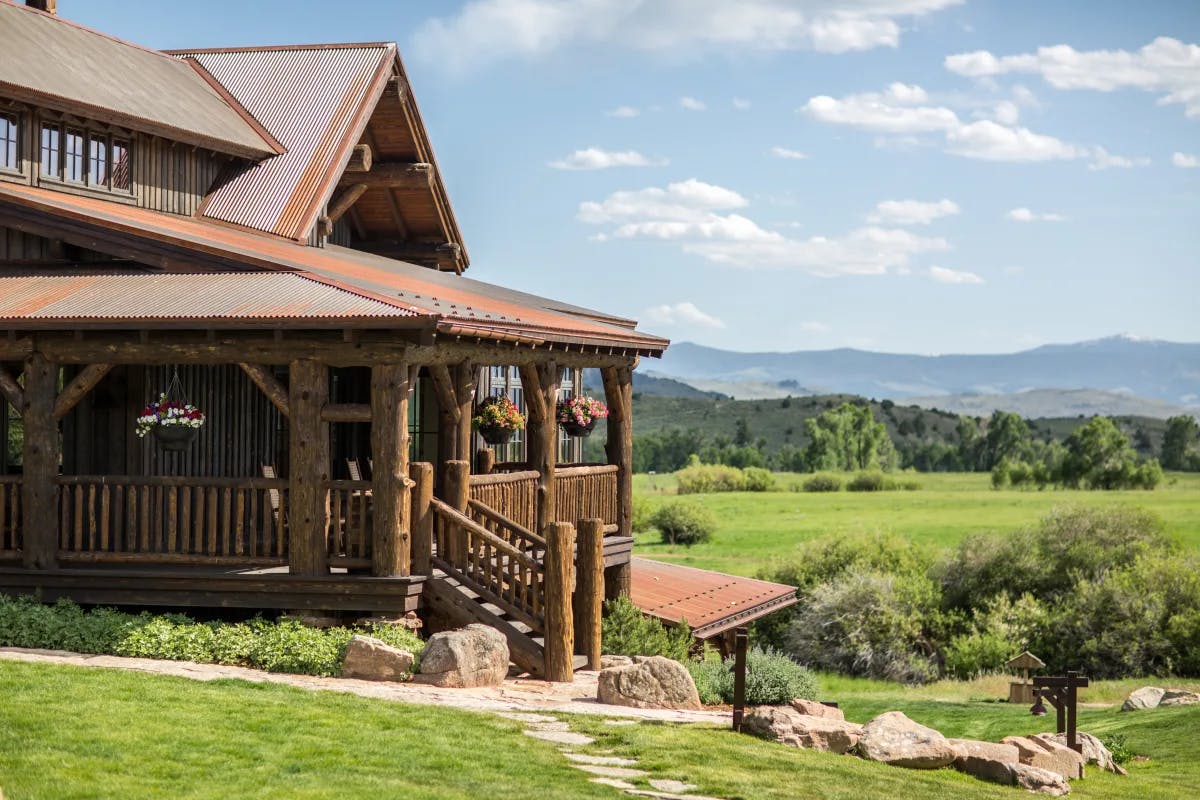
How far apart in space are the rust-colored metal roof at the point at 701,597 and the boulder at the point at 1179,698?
260 inches

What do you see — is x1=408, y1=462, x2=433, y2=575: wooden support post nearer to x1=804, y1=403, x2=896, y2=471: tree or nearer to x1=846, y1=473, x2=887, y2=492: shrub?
x1=846, y1=473, x2=887, y2=492: shrub

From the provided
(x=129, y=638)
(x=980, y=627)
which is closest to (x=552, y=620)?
(x=129, y=638)

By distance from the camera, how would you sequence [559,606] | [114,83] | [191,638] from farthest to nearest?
1. [114,83]
2. [559,606]
3. [191,638]

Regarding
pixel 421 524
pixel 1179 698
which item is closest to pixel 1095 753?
pixel 421 524

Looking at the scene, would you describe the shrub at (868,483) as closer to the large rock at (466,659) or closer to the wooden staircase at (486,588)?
the wooden staircase at (486,588)

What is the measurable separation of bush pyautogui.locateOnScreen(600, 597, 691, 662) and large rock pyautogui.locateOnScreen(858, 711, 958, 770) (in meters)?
6.36

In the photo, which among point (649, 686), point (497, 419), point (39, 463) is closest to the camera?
point (649, 686)

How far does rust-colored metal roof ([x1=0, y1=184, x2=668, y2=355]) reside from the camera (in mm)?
16359

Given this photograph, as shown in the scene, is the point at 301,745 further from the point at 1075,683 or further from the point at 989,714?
the point at 989,714

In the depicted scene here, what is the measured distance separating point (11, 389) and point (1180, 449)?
12849 cm

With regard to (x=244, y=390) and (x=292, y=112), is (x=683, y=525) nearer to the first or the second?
(x=292, y=112)

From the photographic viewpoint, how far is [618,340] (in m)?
20.6

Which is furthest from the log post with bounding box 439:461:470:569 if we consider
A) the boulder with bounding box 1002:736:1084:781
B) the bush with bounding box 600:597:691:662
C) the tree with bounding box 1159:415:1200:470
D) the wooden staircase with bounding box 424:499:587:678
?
the tree with bounding box 1159:415:1200:470

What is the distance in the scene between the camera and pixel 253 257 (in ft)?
55.7
